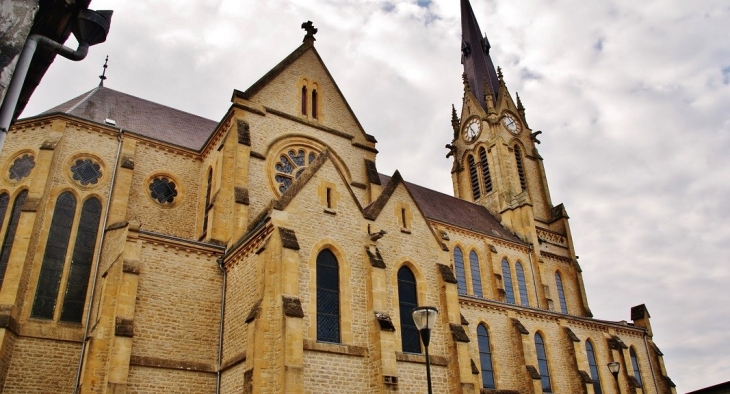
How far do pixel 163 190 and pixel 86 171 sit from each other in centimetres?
316

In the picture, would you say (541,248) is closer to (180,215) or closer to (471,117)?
Answer: (471,117)

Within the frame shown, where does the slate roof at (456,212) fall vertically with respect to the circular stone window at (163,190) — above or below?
above

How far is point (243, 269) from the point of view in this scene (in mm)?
18203

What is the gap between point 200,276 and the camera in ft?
62.8

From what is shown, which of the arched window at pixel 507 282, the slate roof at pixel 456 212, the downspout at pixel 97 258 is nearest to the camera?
the downspout at pixel 97 258

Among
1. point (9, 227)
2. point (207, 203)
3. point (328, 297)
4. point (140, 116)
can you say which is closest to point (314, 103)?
point (207, 203)

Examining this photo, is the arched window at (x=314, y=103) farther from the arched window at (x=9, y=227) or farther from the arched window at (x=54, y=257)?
the arched window at (x=9, y=227)

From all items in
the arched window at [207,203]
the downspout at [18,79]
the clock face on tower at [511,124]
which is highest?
the clock face on tower at [511,124]

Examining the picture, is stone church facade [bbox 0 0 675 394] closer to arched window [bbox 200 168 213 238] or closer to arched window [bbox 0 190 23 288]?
arched window [bbox 0 190 23 288]

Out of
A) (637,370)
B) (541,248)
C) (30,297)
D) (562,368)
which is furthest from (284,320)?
(541,248)

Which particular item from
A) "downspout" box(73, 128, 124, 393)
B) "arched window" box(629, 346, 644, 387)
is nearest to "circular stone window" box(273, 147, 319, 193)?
"downspout" box(73, 128, 124, 393)

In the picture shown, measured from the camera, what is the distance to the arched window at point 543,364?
89.1 feet

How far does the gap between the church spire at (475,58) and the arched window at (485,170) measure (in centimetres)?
413

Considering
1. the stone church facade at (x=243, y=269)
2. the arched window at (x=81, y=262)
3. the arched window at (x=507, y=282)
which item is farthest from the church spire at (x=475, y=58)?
the arched window at (x=81, y=262)
